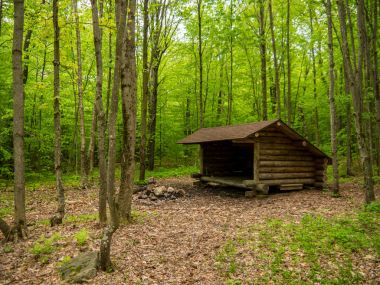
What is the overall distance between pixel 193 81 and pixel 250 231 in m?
18.6

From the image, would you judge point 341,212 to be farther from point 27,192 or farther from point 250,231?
point 27,192

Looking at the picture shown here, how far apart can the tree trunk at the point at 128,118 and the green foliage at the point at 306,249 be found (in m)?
2.96

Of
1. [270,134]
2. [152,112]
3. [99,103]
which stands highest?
[152,112]

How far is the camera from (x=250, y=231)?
705cm

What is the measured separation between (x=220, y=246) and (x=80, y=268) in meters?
2.80

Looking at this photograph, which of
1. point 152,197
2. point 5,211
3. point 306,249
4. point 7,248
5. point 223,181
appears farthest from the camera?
point 223,181

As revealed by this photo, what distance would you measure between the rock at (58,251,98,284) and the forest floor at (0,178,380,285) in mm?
171

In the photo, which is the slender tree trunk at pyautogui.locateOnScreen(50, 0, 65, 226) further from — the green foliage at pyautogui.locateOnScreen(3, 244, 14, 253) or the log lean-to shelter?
the log lean-to shelter

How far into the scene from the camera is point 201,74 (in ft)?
60.9

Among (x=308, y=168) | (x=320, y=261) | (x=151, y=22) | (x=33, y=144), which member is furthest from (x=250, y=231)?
(x=33, y=144)

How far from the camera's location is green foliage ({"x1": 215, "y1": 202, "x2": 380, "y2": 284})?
507 centimetres

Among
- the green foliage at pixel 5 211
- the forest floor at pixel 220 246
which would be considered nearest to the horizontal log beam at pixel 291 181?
the forest floor at pixel 220 246

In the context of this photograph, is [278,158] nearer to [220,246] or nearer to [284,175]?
[284,175]

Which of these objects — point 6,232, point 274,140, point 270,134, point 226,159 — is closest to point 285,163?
point 274,140
